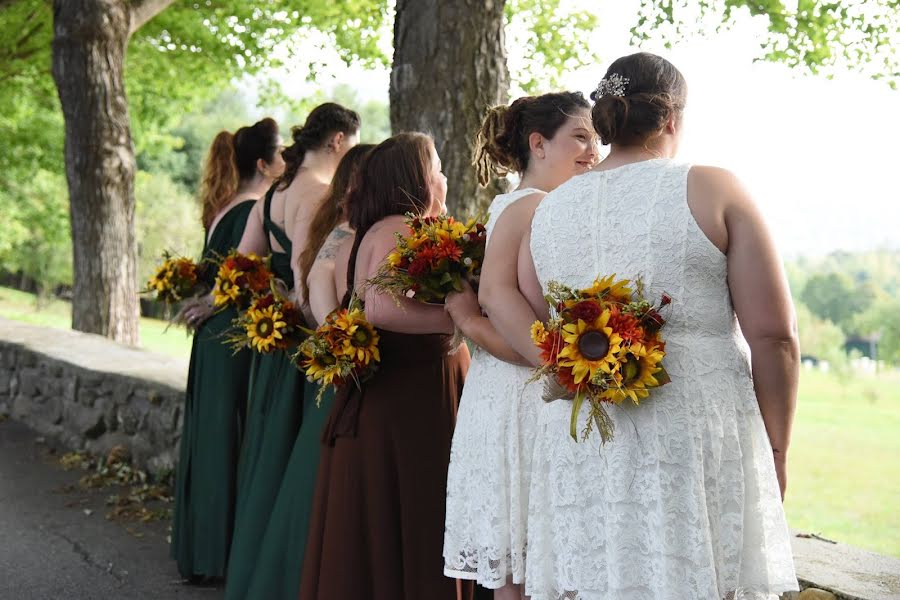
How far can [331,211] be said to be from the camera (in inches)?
171

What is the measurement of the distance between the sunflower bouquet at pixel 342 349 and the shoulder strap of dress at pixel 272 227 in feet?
4.16

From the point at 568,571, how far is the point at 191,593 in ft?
9.92

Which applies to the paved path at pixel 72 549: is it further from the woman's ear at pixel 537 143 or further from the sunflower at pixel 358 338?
the woman's ear at pixel 537 143

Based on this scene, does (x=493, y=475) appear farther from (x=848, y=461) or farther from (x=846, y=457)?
(x=846, y=457)

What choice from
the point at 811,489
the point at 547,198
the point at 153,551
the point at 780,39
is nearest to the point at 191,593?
the point at 153,551

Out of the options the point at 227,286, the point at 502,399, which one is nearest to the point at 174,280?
the point at 227,286

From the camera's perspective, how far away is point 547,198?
9.38 feet

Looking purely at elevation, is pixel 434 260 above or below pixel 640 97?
below

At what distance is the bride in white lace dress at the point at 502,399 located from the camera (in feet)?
9.79

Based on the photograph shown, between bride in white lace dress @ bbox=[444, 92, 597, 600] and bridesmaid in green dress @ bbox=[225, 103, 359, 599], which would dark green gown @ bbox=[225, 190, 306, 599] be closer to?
bridesmaid in green dress @ bbox=[225, 103, 359, 599]

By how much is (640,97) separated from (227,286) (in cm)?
285

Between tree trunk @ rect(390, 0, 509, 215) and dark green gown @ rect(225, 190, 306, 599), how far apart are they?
1.51 metres

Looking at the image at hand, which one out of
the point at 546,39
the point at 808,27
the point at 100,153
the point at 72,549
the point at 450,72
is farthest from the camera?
the point at 546,39

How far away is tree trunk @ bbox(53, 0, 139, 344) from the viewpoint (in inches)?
452
